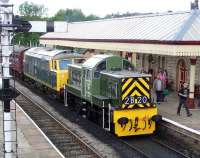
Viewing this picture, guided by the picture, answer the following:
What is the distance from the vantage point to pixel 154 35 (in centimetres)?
2091

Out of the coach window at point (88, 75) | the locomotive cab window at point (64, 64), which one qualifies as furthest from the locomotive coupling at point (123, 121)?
the locomotive cab window at point (64, 64)

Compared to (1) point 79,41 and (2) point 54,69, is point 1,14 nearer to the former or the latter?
(2) point 54,69

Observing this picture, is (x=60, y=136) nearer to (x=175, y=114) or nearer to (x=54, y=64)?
(x=175, y=114)

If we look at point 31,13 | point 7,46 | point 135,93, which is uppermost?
point 31,13

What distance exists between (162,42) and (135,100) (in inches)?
198

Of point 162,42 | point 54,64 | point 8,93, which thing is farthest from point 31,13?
point 8,93

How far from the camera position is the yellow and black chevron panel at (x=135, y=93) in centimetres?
1461

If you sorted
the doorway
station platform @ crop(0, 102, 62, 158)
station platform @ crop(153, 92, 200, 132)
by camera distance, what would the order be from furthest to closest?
the doorway → station platform @ crop(153, 92, 200, 132) → station platform @ crop(0, 102, 62, 158)

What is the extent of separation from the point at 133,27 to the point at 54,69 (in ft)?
20.7

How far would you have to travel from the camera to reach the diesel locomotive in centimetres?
1460

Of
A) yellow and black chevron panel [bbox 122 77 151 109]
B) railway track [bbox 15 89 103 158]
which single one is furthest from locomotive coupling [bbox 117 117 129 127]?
railway track [bbox 15 89 103 158]

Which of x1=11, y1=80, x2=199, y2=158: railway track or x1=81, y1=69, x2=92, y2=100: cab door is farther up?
x1=81, y1=69, x2=92, y2=100: cab door

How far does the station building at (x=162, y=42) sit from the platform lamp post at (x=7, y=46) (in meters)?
11.7

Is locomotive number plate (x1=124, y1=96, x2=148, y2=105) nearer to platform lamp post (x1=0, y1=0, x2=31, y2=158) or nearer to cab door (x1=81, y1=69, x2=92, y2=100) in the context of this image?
cab door (x1=81, y1=69, x2=92, y2=100)
